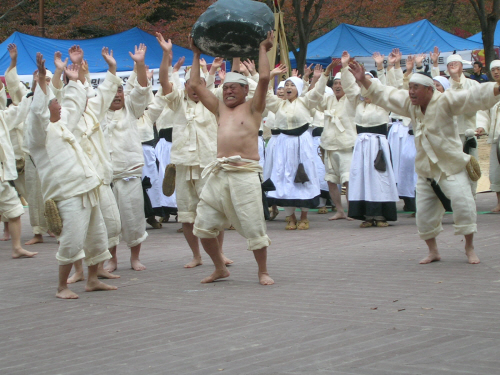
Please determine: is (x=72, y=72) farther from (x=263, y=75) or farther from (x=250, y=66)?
(x=250, y=66)

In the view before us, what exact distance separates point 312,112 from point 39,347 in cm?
723

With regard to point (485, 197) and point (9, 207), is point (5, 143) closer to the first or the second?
point (9, 207)

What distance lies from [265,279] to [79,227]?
5.65 feet

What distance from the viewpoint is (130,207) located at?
780 centimetres

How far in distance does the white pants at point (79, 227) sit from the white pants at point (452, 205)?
3186 mm

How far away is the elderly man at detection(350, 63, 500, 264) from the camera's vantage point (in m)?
7.32

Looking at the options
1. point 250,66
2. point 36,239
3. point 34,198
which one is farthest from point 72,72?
point 36,239

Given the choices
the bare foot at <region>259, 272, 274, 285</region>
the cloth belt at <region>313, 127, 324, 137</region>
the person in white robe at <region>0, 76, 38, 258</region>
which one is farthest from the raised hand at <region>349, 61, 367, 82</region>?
the cloth belt at <region>313, 127, 324, 137</region>

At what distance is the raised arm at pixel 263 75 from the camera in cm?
671

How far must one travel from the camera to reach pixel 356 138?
11641 mm

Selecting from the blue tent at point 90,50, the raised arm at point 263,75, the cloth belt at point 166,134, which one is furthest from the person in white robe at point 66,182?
the blue tent at point 90,50

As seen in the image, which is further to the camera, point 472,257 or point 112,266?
point 112,266

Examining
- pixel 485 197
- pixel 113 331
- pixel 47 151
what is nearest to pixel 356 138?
pixel 485 197

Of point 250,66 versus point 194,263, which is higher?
point 250,66
